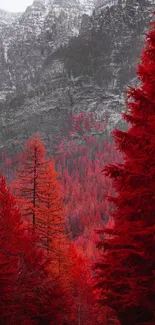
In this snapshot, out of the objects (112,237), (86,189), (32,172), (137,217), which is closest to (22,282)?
(112,237)

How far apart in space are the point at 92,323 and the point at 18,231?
1763 centimetres

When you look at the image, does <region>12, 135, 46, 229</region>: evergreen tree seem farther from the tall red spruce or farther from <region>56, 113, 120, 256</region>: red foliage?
<region>56, 113, 120, 256</region>: red foliage

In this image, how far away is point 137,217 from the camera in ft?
24.2

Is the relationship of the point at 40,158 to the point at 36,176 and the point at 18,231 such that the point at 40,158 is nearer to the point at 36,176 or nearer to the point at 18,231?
the point at 36,176

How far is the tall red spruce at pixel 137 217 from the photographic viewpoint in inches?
264

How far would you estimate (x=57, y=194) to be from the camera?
21.1 m

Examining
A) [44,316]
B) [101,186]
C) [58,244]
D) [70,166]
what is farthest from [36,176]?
[70,166]

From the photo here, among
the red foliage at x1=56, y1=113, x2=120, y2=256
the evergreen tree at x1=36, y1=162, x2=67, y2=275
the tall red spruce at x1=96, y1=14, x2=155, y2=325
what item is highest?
the tall red spruce at x1=96, y1=14, x2=155, y2=325

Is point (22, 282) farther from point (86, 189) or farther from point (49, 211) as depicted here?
point (86, 189)

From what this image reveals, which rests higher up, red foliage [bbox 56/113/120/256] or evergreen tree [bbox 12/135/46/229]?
evergreen tree [bbox 12/135/46/229]

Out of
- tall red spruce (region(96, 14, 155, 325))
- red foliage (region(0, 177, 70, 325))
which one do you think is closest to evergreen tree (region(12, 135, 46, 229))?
red foliage (region(0, 177, 70, 325))

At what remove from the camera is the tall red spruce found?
22.0 ft

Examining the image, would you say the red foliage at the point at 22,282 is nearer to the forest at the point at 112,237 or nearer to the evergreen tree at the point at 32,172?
the forest at the point at 112,237

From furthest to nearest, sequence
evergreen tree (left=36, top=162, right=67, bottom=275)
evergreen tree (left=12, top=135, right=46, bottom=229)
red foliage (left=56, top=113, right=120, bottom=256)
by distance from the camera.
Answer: red foliage (left=56, top=113, right=120, bottom=256), evergreen tree (left=36, top=162, right=67, bottom=275), evergreen tree (left=12, top=135, right=46, bottom=229)
